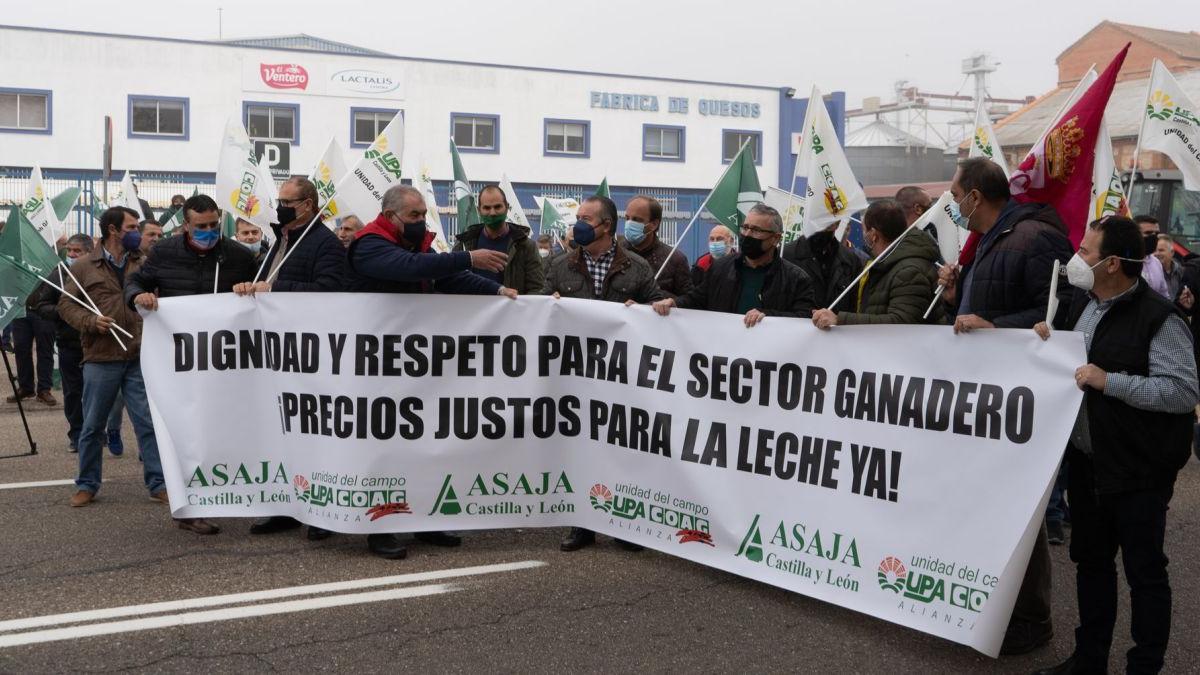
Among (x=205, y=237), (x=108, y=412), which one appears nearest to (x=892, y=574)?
(x=205, y=237)

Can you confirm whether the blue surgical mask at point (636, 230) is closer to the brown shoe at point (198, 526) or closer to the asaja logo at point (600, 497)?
the asaja logo at point (600, 497)

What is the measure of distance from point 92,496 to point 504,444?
120 inches

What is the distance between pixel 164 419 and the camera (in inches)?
262

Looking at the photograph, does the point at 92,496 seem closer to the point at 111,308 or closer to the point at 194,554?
the point at 111,308

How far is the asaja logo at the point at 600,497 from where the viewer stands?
20.7ft

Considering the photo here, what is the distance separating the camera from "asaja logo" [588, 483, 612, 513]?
6297 mm

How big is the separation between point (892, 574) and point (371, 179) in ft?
13.3

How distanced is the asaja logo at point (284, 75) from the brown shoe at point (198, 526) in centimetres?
3599

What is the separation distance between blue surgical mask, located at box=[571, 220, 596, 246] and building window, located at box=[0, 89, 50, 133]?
36.2 meters

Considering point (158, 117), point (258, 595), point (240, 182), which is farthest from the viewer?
point (158, 117)

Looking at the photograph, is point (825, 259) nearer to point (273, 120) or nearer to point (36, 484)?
point (36, 484)

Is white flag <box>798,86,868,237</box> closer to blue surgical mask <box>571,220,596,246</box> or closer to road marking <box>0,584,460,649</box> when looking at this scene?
blue surgical mask <box>571,220,596,246</box>

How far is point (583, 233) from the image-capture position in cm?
703

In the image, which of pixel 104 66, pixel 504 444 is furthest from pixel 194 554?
pixel 104 66
